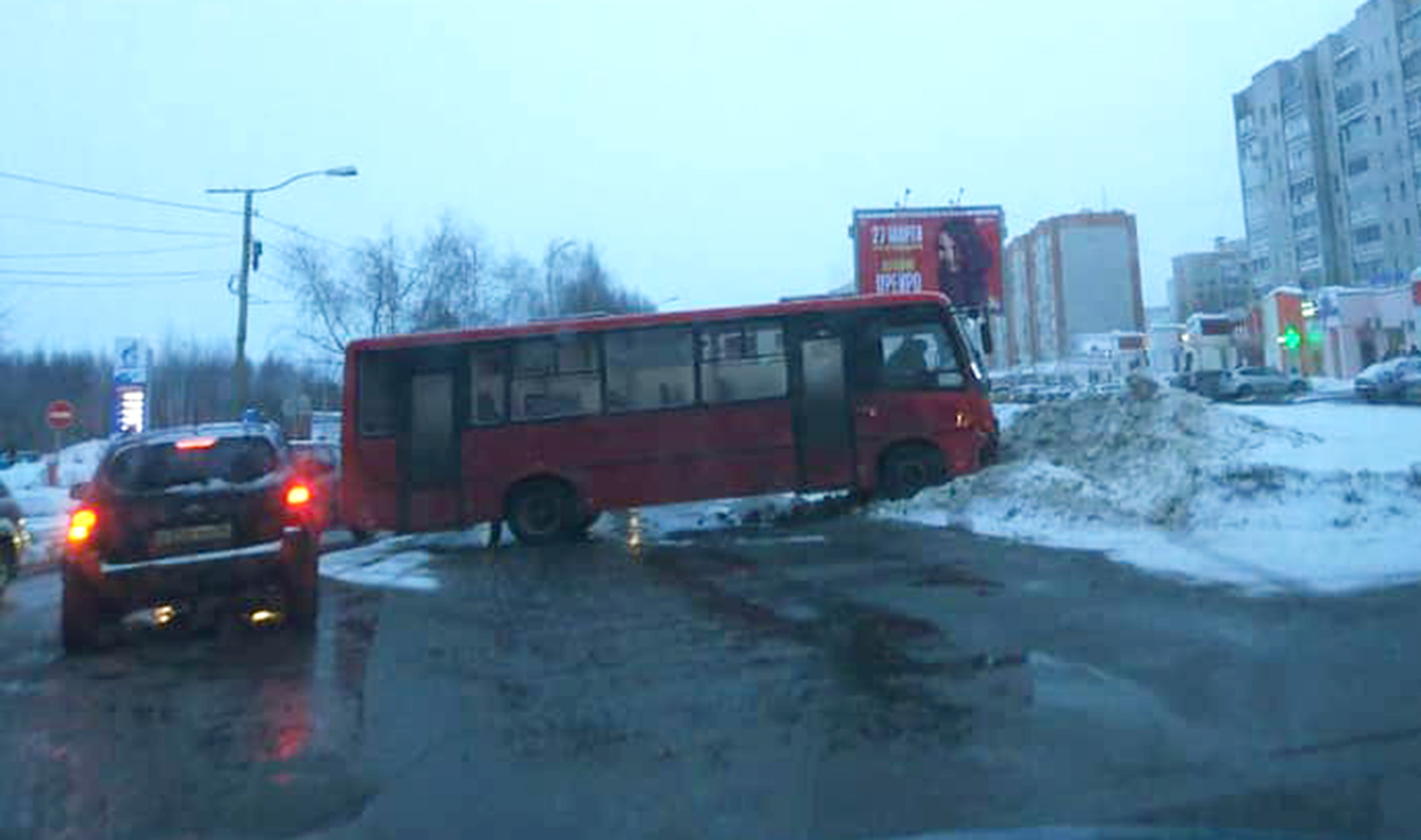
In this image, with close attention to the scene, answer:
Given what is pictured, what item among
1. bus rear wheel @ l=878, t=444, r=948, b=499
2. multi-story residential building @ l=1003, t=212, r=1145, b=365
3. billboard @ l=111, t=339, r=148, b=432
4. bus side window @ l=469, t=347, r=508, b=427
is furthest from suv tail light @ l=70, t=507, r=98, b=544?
Answer: multi-story residential building @ l=1003, t=212, r=1145, b=365

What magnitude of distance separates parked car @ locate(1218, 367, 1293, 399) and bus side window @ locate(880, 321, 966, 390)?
113 ft

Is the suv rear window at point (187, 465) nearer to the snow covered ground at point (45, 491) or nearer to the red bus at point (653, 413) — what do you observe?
the snow covered ground at point (45, 491)

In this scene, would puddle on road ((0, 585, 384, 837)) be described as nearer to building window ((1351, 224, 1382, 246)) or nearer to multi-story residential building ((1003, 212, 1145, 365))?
building window ((1351, 224, 1382, 246))

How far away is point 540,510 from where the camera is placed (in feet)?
59.5

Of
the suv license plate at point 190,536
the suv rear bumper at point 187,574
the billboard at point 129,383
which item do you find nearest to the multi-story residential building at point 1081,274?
the billboard at point 129,383

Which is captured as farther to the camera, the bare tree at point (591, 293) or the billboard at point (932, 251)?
the bare tree at point (591, 293)

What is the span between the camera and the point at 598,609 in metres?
11.6

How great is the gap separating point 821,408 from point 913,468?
152cm

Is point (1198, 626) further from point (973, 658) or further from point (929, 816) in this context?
point (929, 816)

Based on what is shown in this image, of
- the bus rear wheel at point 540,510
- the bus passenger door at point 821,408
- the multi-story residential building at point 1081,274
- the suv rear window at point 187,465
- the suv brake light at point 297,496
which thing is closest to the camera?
the suv rear window at point 187,465

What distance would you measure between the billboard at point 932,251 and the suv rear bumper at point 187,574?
27370 millimetres

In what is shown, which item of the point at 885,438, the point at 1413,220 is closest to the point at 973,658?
the point at 885,438

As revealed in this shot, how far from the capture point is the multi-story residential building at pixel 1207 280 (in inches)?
5458

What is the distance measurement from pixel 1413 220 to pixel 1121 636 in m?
83.4
